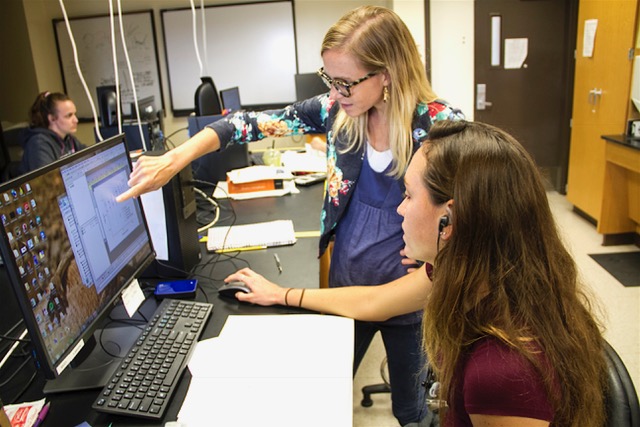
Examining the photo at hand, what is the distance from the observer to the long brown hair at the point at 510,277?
0.78 metres

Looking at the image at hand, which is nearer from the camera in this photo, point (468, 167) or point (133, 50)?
point (468, 167)

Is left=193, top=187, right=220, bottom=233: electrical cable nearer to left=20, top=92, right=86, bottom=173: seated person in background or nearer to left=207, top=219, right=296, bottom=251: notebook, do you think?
left=207, top=219, right=296, bottom=251: notebook

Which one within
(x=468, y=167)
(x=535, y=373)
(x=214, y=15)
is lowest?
(x=535, y=373)

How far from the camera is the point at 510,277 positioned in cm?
81

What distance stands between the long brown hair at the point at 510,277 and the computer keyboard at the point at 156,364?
53 centimetres

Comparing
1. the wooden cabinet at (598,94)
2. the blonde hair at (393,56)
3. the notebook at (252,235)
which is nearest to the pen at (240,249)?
the notebook at (252,235)

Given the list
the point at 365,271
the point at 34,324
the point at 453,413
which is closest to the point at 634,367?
the point at 365,271

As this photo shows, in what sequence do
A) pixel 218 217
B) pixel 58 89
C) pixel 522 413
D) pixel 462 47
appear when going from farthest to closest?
1. pixel 58 89
2. pixel 462 47
3. pixel 218 217
4. pixel 522 413

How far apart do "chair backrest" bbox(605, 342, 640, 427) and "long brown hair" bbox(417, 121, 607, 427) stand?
1 cm

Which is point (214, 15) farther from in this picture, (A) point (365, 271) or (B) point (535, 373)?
(B) point (535, 373)

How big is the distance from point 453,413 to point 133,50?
5.42 metres

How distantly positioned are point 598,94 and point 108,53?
4.73 m

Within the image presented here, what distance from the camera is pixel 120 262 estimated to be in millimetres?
1175

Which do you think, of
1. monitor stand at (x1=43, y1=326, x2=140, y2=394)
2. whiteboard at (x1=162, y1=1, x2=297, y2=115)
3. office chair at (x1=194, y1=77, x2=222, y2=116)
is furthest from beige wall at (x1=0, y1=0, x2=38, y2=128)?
monitor stand at (x1=43, y1=326, x2=140, y2=394)
